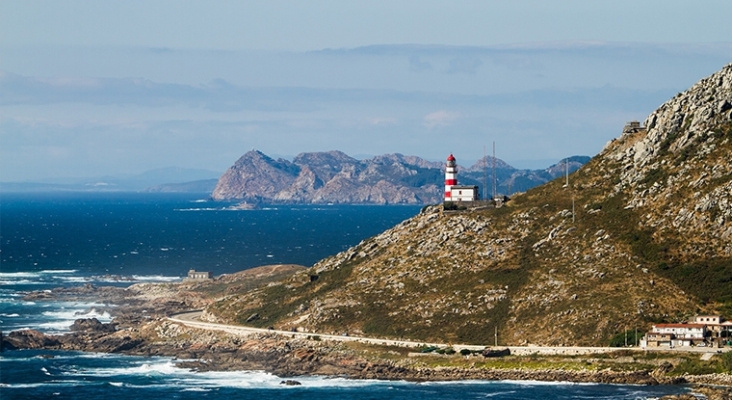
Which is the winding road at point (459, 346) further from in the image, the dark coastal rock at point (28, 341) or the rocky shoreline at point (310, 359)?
the dark coastal rock at point (28, 341)

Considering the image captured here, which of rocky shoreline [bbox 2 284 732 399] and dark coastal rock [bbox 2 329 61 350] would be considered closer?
rocky shoreline [bbox 2 284 732 399]

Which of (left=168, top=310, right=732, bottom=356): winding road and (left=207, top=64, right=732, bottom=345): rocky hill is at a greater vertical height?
(left=207, top=64, right=732, bottom=345): rocky hill

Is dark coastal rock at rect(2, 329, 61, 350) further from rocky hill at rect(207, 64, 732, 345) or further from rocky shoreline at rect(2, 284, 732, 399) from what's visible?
rocky hill at rect(207, 64, 732, 345)

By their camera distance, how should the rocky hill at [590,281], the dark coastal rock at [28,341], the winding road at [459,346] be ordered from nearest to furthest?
the winding road at [459,346]
the rocky hill at [590,281]
the dark coastal rock at [28,341]

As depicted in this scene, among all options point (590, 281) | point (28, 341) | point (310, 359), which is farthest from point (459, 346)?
point (28, 341)

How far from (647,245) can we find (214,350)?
210 feet

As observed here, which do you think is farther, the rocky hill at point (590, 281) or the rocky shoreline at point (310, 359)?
the rocky hill at point (590, 281)

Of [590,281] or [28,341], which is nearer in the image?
[590,281]

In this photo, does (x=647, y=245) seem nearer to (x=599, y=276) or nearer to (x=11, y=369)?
(x=599, y=276)

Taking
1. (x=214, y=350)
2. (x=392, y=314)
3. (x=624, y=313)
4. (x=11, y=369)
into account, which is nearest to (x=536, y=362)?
(x=624, y=313)

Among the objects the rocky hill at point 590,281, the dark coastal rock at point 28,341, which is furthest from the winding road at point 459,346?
the dark coastal rock at point 28,341

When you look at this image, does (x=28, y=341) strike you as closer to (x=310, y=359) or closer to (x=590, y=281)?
(x=310, y=359)

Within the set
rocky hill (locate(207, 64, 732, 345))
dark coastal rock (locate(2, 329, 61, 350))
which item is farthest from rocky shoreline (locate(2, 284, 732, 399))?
rocky hill (locate(207, 64, 732, 345))

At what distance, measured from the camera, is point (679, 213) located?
622 ft
